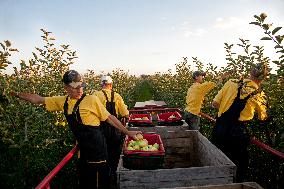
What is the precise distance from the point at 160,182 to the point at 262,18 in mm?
2021

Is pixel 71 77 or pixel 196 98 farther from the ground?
pixel 71 77

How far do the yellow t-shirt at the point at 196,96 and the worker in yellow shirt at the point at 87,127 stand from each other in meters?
3.62

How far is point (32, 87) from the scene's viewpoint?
5.41 metres

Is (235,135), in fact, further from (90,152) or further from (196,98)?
(196,98)

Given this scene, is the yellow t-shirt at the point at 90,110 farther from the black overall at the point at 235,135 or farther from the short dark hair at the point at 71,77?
the black overall at the point at 235,135

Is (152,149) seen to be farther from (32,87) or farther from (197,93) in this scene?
(197,93)

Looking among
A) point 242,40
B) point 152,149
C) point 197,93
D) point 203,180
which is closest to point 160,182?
point 203,180

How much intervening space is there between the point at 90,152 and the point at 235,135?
2.28 meters

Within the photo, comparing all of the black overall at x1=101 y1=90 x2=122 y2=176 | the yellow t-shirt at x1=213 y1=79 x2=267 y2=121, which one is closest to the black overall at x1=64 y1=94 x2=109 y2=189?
the black overall at x1=101 y1=90 x2=122 y2=176

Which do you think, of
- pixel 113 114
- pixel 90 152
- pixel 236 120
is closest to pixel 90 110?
pixel 90 152

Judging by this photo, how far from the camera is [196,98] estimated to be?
761cm

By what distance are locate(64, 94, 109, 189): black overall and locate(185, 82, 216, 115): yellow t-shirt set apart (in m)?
3.80

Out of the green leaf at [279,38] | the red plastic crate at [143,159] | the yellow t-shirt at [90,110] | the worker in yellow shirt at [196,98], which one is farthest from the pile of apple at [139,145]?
the worker in yellow shirt at [196,98]

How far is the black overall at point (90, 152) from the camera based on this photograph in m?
4.07
